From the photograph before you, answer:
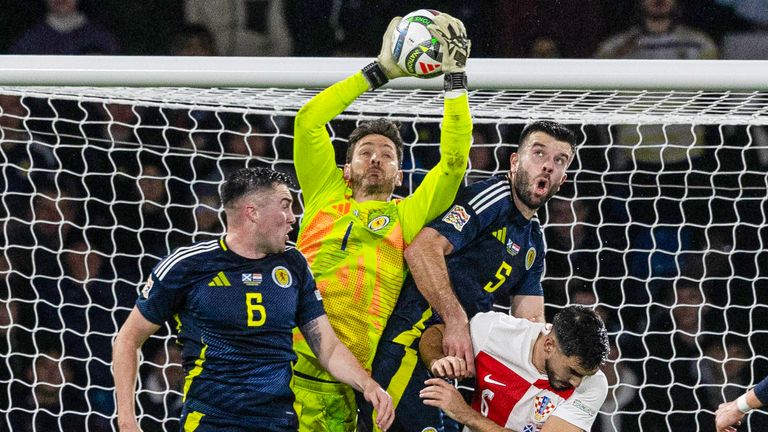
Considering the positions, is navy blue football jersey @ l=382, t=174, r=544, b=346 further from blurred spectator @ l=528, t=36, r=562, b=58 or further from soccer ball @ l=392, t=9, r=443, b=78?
blurred spectator @ l=528, t=36, r=562, b=58

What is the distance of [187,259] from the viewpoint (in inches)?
143

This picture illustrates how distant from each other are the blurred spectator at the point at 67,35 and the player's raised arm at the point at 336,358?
12.6 ft

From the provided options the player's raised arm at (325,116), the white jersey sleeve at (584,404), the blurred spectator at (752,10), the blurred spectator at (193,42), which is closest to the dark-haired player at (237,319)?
the player's raised arm at (325,116)

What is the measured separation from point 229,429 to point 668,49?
4280mm

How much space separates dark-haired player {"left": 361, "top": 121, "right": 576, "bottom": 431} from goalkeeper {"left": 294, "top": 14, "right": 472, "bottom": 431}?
0.24ft

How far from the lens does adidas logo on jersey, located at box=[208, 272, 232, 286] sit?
11.9ft

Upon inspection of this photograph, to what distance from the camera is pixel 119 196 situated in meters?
5.92

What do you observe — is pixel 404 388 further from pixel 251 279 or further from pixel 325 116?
pixel 325 116

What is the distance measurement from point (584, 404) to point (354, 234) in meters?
1.02

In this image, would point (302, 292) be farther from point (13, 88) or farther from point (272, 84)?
point (13, 88)

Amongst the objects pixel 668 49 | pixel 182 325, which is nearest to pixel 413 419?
pixel 182 325

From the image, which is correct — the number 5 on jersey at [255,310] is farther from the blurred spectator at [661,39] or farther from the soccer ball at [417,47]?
the blurred spectator at [661,39]

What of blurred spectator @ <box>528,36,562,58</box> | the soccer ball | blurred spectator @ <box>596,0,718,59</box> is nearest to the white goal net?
blurred spectator @ <box>596,0,718,59</box>

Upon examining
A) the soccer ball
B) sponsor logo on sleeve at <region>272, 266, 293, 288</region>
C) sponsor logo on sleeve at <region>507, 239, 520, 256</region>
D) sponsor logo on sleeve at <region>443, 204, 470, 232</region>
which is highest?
the soccer ball
